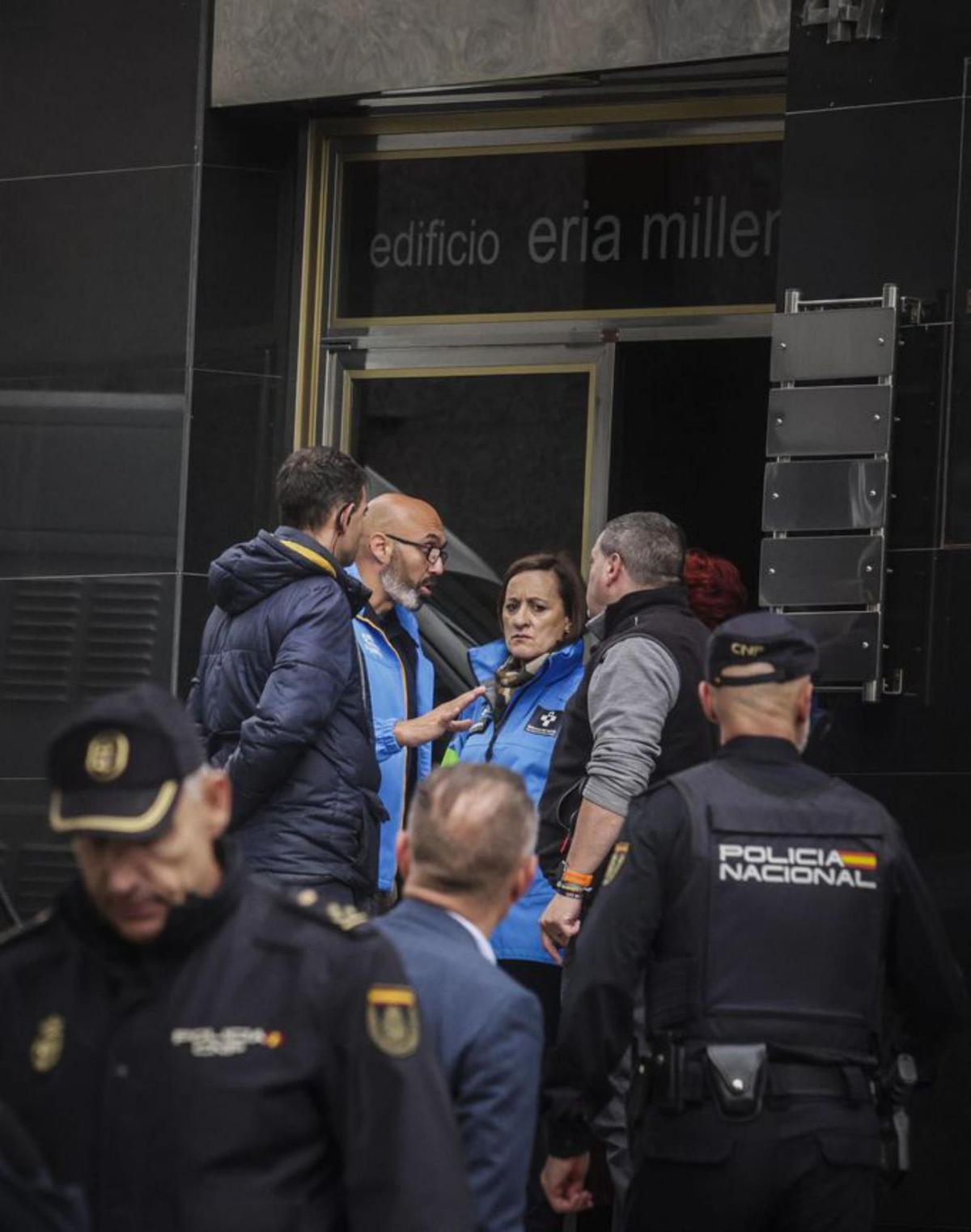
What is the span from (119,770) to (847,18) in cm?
526

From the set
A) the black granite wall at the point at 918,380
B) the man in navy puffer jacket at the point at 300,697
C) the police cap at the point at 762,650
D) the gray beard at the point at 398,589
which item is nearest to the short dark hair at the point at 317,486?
the man in navy puffer jacket at the point at 300,697

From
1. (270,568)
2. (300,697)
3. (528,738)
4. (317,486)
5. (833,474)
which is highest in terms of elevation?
(833,474)

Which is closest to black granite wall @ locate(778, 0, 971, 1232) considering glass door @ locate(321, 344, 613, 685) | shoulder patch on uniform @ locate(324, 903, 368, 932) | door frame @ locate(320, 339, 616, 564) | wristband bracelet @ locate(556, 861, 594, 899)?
wristband bracelet @ locate(556, 861, 594, 899)

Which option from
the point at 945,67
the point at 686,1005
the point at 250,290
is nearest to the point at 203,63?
the point at 250,290

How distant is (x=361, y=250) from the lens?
9.70 meters

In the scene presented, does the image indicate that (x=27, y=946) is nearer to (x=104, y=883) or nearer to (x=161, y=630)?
(x=104, y=883)

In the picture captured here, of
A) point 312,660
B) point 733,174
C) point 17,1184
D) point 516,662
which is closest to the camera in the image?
point 17,1184

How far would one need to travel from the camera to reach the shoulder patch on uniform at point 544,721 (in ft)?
22.9

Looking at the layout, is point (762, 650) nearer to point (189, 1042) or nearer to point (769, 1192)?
point (769, 1192)

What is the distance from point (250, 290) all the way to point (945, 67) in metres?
2.99

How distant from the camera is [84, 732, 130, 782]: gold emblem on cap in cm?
319

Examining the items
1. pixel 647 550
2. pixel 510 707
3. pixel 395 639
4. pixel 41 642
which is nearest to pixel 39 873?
pixel 41 642

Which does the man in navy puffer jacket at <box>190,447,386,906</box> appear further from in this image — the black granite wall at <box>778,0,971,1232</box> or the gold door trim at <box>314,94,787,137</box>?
the gold door trim at <box>314,94,787,137</box>

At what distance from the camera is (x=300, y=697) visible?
6.56m
